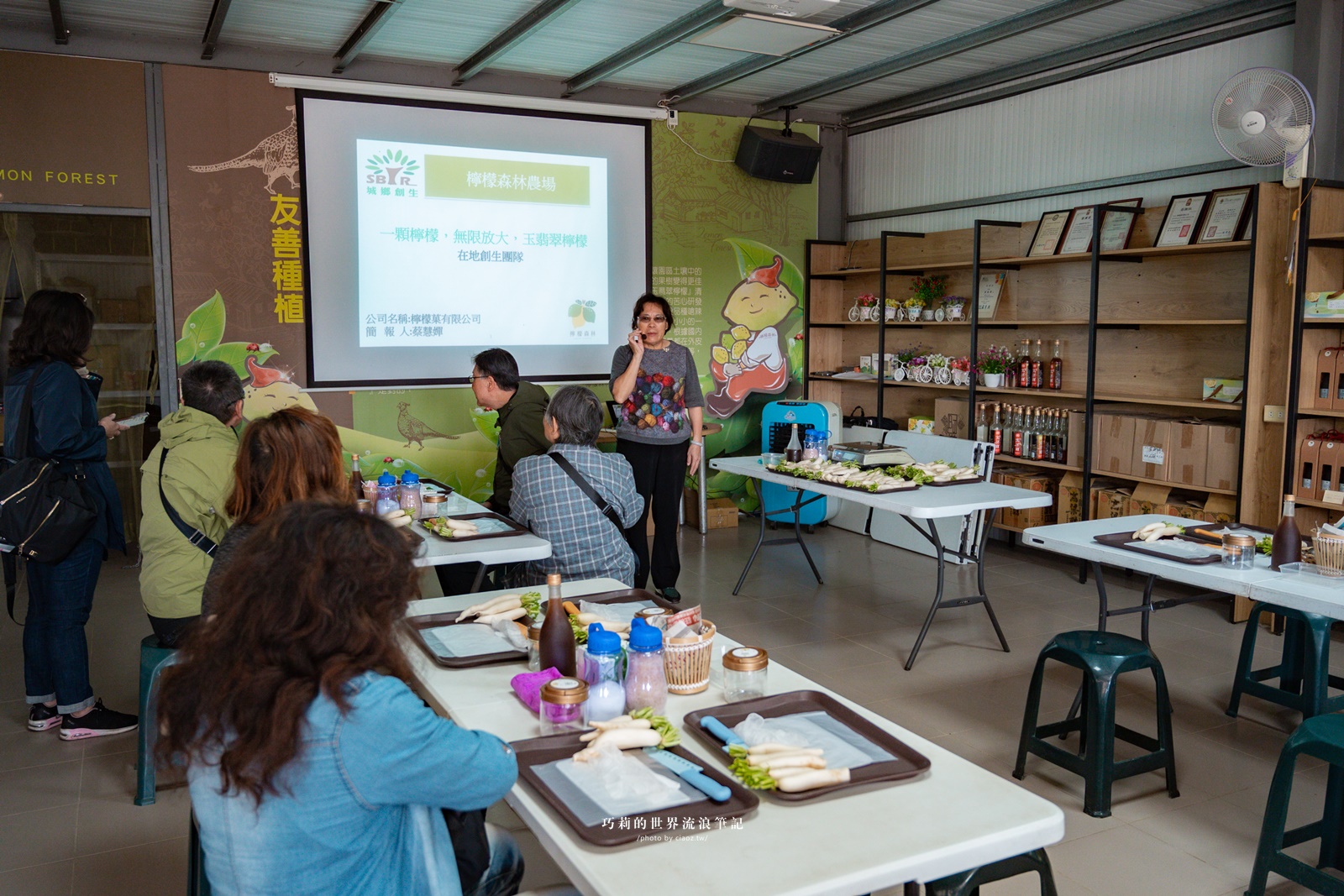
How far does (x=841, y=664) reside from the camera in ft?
14.3

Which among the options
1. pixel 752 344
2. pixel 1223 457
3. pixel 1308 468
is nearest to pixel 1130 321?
pixel 1223 457

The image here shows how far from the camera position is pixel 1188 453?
531cm

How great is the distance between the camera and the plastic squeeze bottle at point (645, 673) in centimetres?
183

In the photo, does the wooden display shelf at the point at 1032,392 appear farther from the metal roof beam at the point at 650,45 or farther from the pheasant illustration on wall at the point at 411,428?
the pheasant illustration on wall at the point at 411,428

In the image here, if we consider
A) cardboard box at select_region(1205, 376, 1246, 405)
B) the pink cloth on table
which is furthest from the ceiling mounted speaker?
the pink cloth on table

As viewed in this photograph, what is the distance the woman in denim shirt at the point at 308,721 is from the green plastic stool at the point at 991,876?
0.72 metres

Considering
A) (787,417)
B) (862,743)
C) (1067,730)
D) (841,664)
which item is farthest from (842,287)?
(862,743)

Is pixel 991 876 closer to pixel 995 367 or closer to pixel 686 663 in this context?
pixel 686 663

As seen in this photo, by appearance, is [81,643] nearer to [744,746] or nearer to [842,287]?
[744,746]

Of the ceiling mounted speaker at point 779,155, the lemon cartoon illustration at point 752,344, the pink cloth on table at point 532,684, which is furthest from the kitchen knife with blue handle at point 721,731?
the ceiling mounted speaker at point 779,155

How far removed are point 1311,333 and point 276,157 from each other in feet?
18.9

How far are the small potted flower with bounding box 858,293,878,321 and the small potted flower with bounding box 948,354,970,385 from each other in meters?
0.91

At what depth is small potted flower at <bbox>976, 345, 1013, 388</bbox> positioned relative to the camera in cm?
649

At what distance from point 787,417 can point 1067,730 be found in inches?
159
